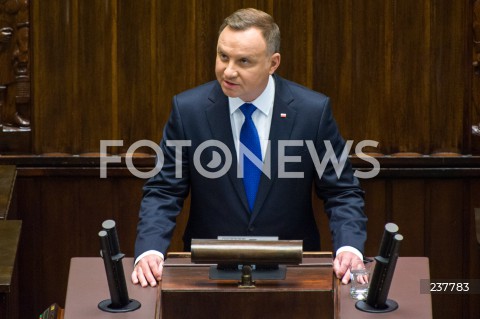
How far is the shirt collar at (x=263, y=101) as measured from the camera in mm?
3623

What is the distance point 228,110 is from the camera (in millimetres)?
3646

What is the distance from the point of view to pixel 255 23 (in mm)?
3434

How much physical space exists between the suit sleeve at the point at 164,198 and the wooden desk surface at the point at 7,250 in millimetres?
464

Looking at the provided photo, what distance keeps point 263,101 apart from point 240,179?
276mm

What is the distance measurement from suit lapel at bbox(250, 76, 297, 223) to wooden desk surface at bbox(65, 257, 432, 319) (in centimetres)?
56

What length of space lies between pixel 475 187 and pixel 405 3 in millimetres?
875

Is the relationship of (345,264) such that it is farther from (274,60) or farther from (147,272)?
(274,60)

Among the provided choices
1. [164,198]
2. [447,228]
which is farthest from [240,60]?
[447,228]

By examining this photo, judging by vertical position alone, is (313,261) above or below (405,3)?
below

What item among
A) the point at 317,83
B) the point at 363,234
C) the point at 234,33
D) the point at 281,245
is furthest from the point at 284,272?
the point at 317,83

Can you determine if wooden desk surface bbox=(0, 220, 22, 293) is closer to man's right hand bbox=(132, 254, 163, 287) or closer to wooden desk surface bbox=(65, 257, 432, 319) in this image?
wooden desk surface bbox=(65, 257, 432, 319)

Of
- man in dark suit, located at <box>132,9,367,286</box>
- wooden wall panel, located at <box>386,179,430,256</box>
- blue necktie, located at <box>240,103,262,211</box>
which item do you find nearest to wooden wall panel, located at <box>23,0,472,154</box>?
wooden wall panel, located at <box>386,179,430,256</box>

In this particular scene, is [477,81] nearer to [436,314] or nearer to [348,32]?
[348,32]

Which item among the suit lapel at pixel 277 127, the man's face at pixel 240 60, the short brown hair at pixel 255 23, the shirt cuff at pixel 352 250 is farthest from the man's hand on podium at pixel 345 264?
the short brown hair at pixel 255 23
